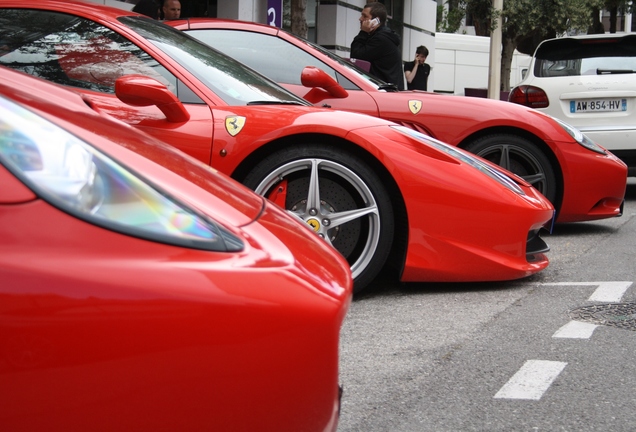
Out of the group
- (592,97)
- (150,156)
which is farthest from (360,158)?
(592,97)

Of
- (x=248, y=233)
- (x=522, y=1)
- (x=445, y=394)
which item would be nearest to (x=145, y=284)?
(x=248, y=233)

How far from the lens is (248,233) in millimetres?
1966

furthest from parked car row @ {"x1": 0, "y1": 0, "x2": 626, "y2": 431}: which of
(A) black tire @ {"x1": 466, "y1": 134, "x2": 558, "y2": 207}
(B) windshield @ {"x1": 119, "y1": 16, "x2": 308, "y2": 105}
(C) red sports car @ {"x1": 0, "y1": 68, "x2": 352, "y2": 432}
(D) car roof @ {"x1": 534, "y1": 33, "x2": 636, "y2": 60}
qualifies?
(D) car roof @ {"x1": 534, "y1": 33, "x2": 636, "y2": 60}

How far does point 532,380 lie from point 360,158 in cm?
154

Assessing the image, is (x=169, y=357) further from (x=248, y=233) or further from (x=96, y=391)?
(x=248, y=233)

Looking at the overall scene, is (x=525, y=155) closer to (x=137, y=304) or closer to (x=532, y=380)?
(x=532, y=380)

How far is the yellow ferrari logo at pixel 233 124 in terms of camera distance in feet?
14.1

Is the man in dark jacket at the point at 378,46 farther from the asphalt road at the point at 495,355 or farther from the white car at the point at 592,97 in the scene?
the asphalt road at the point at 495,355

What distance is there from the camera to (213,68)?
4.60 meters

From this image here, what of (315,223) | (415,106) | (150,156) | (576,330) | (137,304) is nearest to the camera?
(137,304)

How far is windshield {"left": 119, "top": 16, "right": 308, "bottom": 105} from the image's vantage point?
4465 millimetres

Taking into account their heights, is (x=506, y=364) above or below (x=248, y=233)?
below

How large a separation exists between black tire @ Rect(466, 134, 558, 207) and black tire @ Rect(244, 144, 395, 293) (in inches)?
75.8

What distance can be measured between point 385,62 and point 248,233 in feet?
23.0
